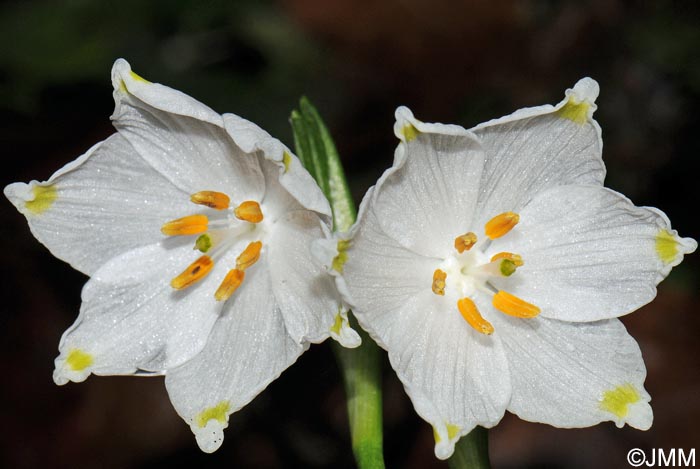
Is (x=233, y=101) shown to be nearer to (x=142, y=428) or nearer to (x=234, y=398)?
(x=142, y=428)

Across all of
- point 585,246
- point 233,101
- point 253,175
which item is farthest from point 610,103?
point 253,175

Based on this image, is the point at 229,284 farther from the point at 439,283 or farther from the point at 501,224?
the point at 501,224

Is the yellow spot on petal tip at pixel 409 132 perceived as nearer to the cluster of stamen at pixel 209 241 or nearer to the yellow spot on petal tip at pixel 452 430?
the cluster of stamen at pixel 209 241

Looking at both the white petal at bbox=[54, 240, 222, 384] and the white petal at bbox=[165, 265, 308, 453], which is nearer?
the white petal at bbox=[165, 265, 308, 453]

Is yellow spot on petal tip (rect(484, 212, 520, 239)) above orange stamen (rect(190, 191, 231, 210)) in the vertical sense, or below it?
below

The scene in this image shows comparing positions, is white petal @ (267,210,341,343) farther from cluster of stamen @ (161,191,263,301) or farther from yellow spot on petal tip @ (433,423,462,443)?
yellow spot on petal tip @ (433,423,462,443)

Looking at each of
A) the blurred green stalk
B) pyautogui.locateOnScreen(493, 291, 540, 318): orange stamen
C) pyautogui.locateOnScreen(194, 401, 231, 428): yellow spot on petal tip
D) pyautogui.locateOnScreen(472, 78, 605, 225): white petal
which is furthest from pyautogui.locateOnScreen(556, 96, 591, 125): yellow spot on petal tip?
pyautogui.locateOnScreen(194, 401, 231, 428): yellow spot on petal tip

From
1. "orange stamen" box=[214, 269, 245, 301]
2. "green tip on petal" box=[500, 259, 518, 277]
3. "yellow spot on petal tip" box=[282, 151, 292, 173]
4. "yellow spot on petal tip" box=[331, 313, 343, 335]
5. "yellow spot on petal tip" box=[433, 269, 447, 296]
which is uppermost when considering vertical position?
"yellow spot on petal tip" box=[282, 151, 292, 173]
